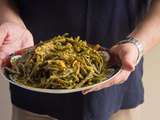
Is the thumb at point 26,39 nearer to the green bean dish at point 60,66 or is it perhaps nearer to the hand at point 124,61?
the green bean dish at point 60,66

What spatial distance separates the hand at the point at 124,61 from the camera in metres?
0.76

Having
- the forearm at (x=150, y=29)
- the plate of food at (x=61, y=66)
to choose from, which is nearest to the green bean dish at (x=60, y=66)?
the plate of food at (x=61, y=66)

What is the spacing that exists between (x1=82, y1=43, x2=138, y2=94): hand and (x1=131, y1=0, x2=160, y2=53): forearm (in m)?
0.06

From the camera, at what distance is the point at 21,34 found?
2.96 ft

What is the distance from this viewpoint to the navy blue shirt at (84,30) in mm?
896

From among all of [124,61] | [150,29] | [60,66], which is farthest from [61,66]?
[150,29]

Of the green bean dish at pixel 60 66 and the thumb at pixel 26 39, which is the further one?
the thumb at pixel 26 39

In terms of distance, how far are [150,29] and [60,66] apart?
24cm

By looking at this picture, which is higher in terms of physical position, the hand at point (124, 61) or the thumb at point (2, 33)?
the thumb at point (2, 33)

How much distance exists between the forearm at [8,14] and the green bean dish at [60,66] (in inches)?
5.0

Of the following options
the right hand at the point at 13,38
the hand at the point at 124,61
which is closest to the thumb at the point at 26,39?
the right hand at the point at 13,38

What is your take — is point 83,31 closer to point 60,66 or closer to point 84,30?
point 84,30

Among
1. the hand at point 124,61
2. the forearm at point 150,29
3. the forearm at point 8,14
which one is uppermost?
the forearm at point 8,14

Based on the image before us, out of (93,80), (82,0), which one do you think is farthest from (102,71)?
(82,0)
